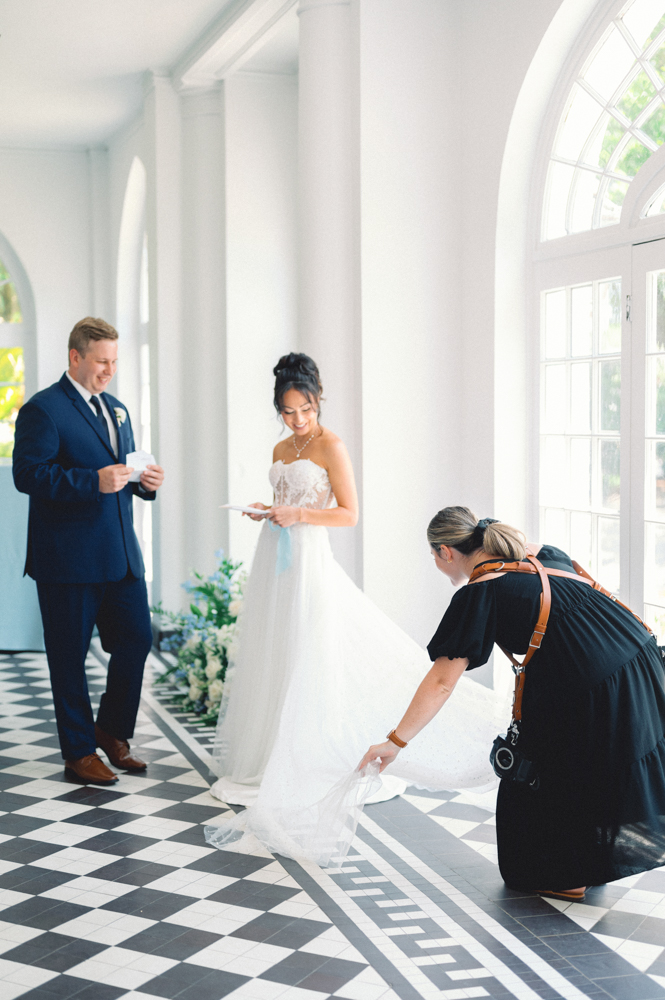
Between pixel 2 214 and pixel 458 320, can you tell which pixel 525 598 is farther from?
pixel 2 214

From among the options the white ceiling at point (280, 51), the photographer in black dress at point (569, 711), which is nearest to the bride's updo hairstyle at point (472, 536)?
the photographer in black dress at point (569, 711)

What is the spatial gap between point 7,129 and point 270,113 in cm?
316

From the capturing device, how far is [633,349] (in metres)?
4.05

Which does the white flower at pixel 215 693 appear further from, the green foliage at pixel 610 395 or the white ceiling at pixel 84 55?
the white ceiling at pixel 84 55

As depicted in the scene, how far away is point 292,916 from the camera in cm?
304

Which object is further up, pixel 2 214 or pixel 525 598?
pixel 2 214

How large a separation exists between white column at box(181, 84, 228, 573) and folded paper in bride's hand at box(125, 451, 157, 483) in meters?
2.70

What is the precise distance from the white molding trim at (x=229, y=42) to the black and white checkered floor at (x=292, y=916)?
4.23 meters

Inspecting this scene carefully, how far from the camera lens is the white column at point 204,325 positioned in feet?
23.4

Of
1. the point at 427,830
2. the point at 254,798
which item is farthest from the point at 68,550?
the point at 427,830

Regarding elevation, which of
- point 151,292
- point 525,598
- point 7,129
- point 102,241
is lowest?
point 525,598

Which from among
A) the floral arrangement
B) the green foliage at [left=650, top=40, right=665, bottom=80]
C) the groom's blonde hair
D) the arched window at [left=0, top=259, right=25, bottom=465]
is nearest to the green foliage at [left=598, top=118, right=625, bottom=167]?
the green foliage at [left=650, top=40, right=665, bottom=80]

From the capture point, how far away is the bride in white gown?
3449 millimetres

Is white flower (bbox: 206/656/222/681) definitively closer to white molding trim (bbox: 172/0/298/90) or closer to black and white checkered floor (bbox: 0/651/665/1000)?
black and white checkered floor (bbox: 0/651/665/1000)
